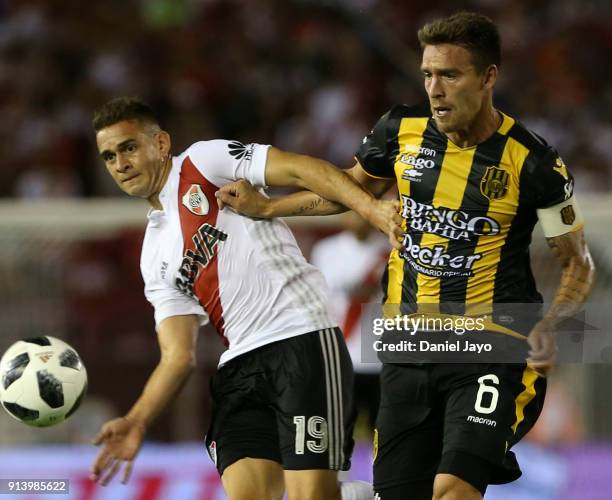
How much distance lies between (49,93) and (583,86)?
219 inches

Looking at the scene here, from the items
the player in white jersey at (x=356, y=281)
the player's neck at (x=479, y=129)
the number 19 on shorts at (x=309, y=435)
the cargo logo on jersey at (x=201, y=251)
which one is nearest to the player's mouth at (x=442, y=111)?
the player's neck at (x=479, y=129)

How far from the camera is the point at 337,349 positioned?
527 cm

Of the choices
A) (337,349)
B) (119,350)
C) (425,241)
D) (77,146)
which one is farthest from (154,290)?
(77,146)

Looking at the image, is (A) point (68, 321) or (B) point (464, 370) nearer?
(B) point (464, 370)

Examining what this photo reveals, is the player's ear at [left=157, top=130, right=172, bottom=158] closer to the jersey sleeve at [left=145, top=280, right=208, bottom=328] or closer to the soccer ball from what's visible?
the jersey sleeve at [left=145, top=280, right=208, bottom=328]

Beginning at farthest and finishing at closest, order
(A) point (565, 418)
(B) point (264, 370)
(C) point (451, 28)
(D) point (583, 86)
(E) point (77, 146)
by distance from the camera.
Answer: (D) point (583, 86) → (E) point (77, 146) → (A) point (565, 418) → (B) point (264, 370) → (C) point (451, 28)

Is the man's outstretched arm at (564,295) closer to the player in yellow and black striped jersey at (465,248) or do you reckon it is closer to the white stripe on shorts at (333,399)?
the player in yellow and black striped jersey at (465,248)

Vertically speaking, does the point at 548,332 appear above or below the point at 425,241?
below

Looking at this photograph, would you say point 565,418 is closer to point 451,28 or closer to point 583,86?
point 583,86

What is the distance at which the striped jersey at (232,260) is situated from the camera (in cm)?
524

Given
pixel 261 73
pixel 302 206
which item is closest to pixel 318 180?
pixel 302 206

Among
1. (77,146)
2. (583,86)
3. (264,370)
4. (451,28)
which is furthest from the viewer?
(583,86)

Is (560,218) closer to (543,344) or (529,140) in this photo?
(529,140)

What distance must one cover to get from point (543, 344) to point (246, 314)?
4.35 ft
